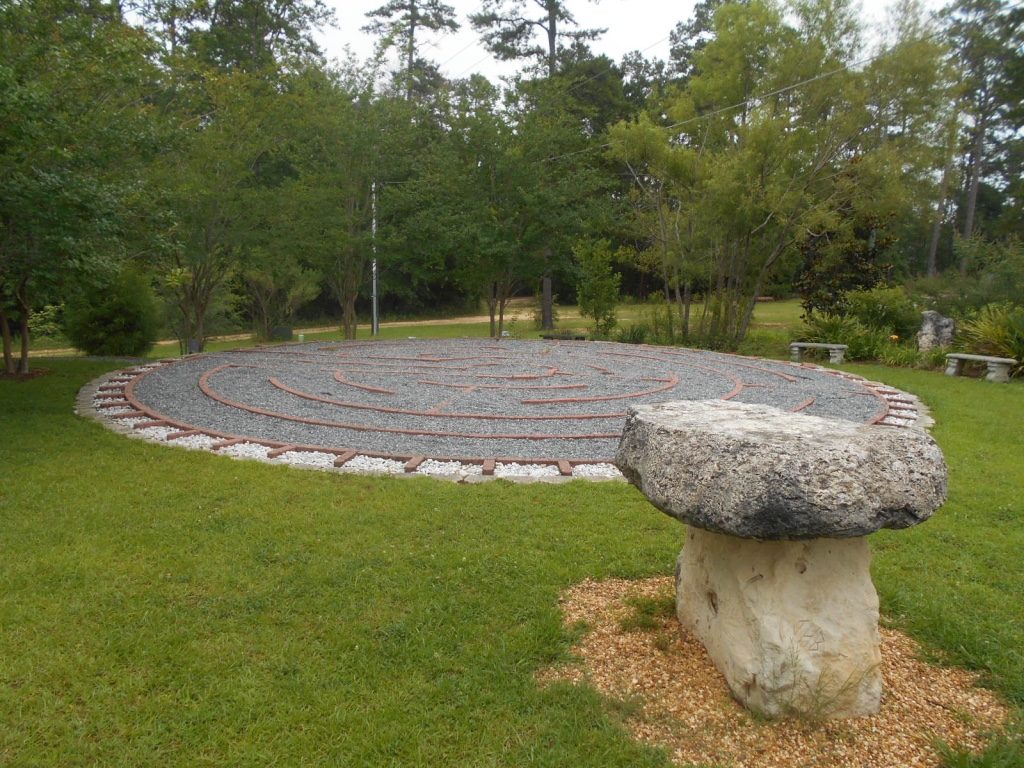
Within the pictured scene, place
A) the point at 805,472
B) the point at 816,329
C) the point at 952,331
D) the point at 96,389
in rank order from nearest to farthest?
the point at 805,472 → the point at 96,389 → the point at 952,331 → the point at 816,329

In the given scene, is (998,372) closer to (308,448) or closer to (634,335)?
(634,335)

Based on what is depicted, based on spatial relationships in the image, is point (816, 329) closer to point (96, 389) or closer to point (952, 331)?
point (952, 331)

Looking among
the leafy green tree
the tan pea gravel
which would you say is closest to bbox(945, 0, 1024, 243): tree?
the leafy green tree

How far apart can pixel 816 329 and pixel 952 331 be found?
7.56 ft

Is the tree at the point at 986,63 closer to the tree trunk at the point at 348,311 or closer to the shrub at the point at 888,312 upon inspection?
the shrub at the point at 888,312

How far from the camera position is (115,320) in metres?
12.4

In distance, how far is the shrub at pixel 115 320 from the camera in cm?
1226

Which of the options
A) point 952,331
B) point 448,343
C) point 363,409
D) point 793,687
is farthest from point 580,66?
point 793,687

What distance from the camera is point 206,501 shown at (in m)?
4.21

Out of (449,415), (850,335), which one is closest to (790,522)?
(449,415)

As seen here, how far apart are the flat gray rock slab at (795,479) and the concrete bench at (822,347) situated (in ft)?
36.6

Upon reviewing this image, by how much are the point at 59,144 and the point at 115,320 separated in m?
7.61

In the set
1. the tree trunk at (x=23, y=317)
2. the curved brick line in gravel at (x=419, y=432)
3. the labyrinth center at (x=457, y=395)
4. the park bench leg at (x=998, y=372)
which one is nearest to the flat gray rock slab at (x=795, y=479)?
the labyrinth center at (x=457, y=395)

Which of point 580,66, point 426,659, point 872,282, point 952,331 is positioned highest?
point 580,66
